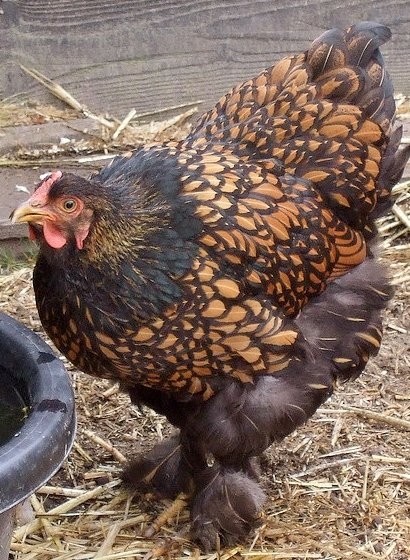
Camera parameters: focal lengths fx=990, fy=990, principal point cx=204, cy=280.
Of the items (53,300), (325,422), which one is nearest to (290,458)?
(325,422)

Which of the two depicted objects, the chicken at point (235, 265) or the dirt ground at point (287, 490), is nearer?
the chicken at point (235, 265)

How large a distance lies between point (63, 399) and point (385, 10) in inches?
129

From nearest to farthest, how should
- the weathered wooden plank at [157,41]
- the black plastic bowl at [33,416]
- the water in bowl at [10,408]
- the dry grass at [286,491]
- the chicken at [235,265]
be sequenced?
the black plastic bowl at [33,416], the water in bowl at [10,408], the chicken at [235,265], the dry grass at [286,491], the weathered wooden plank at [157,41]

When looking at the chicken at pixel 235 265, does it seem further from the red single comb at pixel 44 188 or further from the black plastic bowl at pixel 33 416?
the black plastic bowl at pixel 33 416

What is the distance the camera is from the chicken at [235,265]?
2.67m

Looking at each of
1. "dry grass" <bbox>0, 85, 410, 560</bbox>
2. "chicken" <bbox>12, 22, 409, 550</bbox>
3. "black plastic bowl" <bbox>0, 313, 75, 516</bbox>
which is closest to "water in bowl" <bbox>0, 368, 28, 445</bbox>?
"black plastic bowl" <bbox>0, 313, 75, 516</bbox>

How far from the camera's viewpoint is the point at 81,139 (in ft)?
15.9

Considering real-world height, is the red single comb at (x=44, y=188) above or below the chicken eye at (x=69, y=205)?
above

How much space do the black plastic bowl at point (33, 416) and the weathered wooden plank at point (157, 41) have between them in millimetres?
2361

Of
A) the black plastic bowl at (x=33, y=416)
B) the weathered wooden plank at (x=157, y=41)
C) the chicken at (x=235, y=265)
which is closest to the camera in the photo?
the black plastic bowl at (x=33, y=416)

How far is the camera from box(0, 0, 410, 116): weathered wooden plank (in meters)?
4.70

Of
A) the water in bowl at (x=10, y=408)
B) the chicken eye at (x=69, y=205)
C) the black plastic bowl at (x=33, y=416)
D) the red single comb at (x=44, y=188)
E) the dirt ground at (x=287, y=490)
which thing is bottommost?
the dirt ground at (x=287, y=490)

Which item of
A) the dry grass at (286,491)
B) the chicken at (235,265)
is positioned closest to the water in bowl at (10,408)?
the chicken at (235,265)

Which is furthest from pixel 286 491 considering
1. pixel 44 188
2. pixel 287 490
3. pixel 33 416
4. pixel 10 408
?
pixel 44 188
